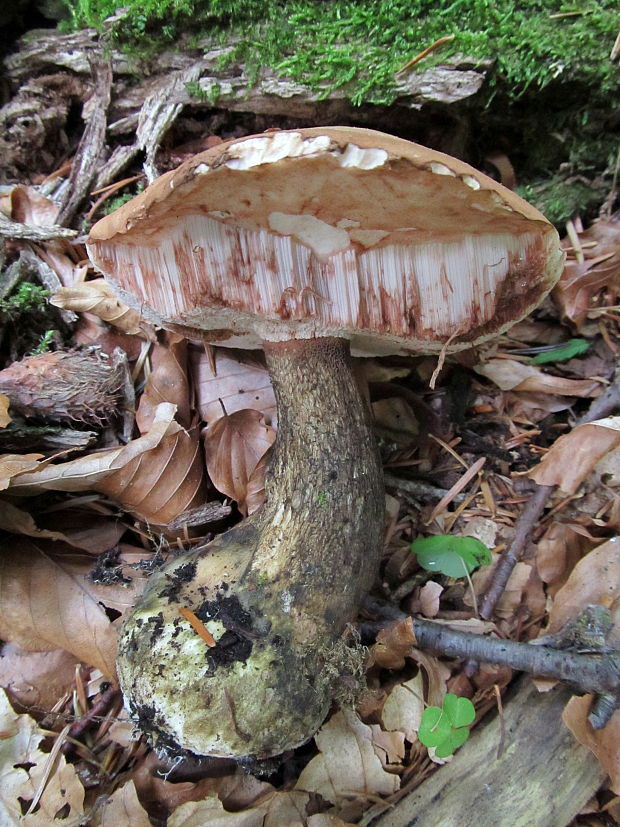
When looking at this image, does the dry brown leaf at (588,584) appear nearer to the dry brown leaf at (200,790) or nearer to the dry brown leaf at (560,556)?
the dry brown leaf at (560,556)

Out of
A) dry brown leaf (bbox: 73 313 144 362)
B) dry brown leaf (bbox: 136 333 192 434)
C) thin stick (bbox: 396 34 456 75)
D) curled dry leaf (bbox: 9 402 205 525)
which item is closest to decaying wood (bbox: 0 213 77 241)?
dry brown leaf (bbox: 73 313 144 362)

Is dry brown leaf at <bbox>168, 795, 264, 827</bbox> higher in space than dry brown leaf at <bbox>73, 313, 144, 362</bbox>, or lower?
lower

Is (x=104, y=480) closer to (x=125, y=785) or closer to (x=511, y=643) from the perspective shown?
(x=125, y=785)

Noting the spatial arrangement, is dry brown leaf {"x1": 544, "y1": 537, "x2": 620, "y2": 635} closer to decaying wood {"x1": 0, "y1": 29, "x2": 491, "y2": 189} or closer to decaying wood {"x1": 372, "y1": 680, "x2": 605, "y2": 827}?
decaying wood {"x1": 372, "y1": 680, "x2": 605, "y2": 827}

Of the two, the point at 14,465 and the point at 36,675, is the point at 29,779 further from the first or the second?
the point at 14,465

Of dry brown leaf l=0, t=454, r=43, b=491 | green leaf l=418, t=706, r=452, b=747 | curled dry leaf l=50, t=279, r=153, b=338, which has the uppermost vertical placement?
curled dry leaf l=50, t=279, r=153, b=338

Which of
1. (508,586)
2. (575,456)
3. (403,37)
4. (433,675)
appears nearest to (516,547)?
(508,586)

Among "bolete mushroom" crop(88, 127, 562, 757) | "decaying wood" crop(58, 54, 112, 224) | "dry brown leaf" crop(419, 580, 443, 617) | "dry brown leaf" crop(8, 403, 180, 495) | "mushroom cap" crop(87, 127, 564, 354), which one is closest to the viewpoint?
"mushroom cap" crop(87, 127, 564, 354)

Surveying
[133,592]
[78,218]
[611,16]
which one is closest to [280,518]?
[133,592]

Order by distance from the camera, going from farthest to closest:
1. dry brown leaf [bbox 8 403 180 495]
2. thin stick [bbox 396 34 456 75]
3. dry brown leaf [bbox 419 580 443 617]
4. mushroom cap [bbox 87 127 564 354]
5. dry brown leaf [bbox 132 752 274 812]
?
thin stick [bbox 396 34 456 75] → dry brown leaf [bbox 419 580 443 617] → dry brown leaf [bbox 8 403 180 495] → dry brown leaf [bbox 132 752 274 812] → mushroom cap [bbox 87 127 564 354]
